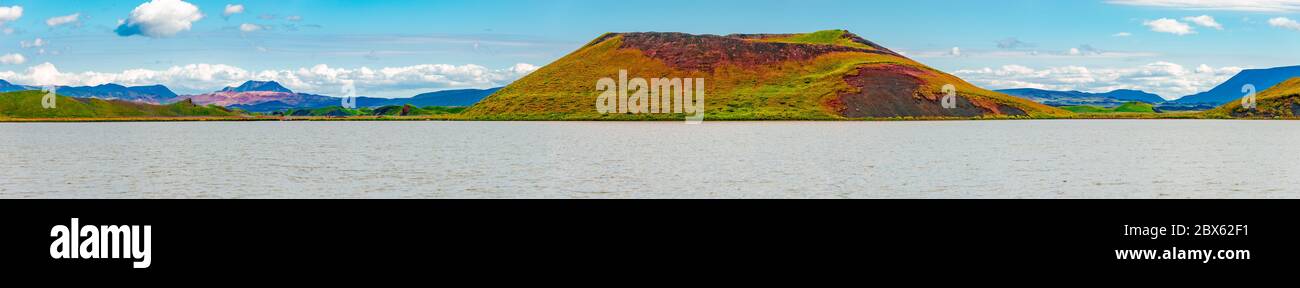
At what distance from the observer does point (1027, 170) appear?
61.8m
